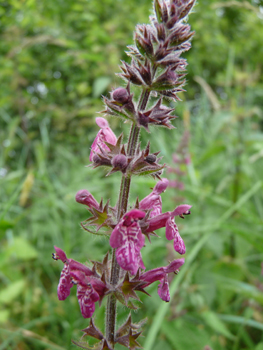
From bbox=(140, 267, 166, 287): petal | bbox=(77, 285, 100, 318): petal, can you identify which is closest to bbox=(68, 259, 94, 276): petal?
bbox=(77, 285, 100, 318): petal

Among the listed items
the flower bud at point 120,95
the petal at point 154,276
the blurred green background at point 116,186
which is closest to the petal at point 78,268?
the petal at point 154,276

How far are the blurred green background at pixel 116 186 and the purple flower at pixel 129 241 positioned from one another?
859mm

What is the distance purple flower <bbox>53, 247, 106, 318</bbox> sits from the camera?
4.46ft

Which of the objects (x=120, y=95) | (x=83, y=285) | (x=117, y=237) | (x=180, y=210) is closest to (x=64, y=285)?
(x=83, y=285)

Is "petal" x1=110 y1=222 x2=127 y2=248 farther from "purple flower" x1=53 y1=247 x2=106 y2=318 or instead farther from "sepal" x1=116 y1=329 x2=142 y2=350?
"sepal" x1=116 y1=329 x2=142 y2=350

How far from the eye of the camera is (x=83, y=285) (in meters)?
1.42

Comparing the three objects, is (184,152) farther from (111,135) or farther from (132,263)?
(132,263)

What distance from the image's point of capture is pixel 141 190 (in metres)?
4.01

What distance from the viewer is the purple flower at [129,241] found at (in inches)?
48.9

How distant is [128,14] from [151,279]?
19.8ft

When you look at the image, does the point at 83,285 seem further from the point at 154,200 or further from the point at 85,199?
the point at 154,200

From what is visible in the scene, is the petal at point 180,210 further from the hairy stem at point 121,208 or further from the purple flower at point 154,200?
Result: the hairy stem at point 121,208

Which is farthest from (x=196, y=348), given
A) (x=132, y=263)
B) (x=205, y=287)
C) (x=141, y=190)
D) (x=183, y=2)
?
(x=183, y=2)

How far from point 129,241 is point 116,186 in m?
2.76
